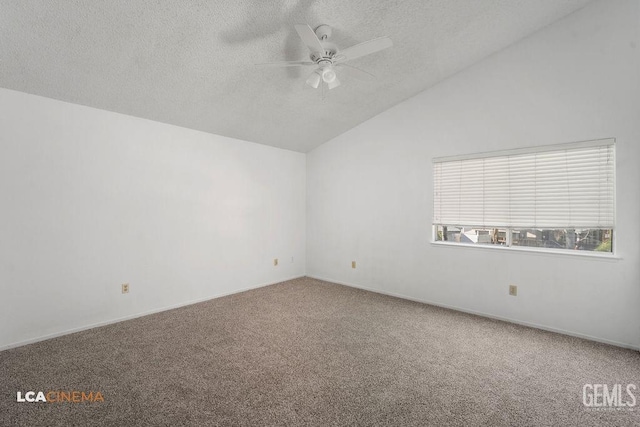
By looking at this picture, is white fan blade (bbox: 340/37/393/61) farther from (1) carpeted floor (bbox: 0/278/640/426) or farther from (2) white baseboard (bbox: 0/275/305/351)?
(2) white baseboard (bbox: 0/275/305/351)

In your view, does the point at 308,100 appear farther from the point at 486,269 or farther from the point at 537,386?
the point at 537,386

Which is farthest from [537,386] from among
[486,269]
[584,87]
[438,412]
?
[584,87]

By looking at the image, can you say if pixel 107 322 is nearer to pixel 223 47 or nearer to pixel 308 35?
pixel 223 47

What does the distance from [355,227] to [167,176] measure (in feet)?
9.47

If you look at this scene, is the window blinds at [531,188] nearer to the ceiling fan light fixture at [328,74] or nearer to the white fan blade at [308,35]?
the ceiling fan light fixture at [328,74]

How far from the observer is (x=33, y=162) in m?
2.83

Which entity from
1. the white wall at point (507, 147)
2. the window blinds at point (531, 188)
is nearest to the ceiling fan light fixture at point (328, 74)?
the white wall at point (507, 147)

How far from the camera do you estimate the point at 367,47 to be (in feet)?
7.70

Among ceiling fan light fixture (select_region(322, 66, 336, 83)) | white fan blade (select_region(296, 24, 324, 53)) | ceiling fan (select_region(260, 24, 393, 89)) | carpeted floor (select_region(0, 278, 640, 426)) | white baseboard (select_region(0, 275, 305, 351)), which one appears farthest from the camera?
white baseboard (select_region(0, 275, 305, 351))

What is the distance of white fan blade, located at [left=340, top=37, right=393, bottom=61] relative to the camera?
2256 mm

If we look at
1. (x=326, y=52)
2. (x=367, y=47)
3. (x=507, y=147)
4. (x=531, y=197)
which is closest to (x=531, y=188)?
(x=531, y=197)

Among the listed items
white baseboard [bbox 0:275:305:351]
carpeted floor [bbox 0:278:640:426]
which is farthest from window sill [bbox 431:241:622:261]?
white baseboard [bbox 0:275:305:351]

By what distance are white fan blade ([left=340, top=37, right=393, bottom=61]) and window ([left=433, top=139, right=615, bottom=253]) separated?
2.07 m

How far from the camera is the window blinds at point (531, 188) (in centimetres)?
298
